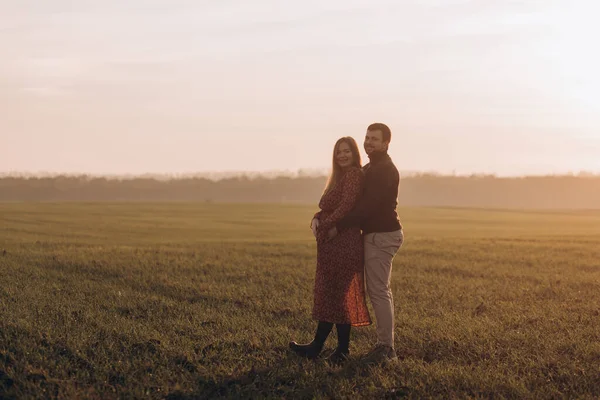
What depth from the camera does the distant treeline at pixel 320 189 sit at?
116250 mm

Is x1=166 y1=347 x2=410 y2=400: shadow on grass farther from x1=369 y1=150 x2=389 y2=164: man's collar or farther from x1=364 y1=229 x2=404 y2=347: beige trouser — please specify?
x1=369 y1=150 x2=389 y2=164: man's collar

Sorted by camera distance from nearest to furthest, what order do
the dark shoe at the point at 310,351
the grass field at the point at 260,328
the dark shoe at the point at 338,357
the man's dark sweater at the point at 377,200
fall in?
the grass field at the point at 260,328 < the man's dark sweater at the point at 377,200 < the dark shoe at the point at 338,357 < the dark shoe at the point at 310,351

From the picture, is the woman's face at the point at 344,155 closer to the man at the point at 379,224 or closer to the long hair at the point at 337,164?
the long hair at the point at 337,164

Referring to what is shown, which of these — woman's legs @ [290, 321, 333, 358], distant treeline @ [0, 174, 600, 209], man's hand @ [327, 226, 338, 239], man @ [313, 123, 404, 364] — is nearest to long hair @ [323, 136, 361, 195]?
man @ [313, 123, 404, 364]

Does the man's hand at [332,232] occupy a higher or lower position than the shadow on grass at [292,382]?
higher

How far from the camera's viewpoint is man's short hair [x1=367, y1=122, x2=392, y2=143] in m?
7.70

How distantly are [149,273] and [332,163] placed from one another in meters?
8.70

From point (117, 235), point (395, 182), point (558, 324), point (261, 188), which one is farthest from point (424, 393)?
point (261, 188)

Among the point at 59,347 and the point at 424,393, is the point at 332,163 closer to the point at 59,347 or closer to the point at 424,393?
the point at 424,393

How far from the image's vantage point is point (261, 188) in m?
127

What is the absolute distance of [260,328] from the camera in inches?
379

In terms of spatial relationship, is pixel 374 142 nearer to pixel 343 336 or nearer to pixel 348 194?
pixel 348 194

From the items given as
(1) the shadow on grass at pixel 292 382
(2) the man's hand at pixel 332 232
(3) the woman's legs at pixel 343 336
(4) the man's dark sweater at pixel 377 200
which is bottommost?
(1) the shadow on grass at pixel 292 382

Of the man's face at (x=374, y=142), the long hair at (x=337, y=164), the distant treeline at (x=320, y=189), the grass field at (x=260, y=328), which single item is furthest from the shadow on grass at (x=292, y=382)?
the distant treeline at (x=320, y=189)
